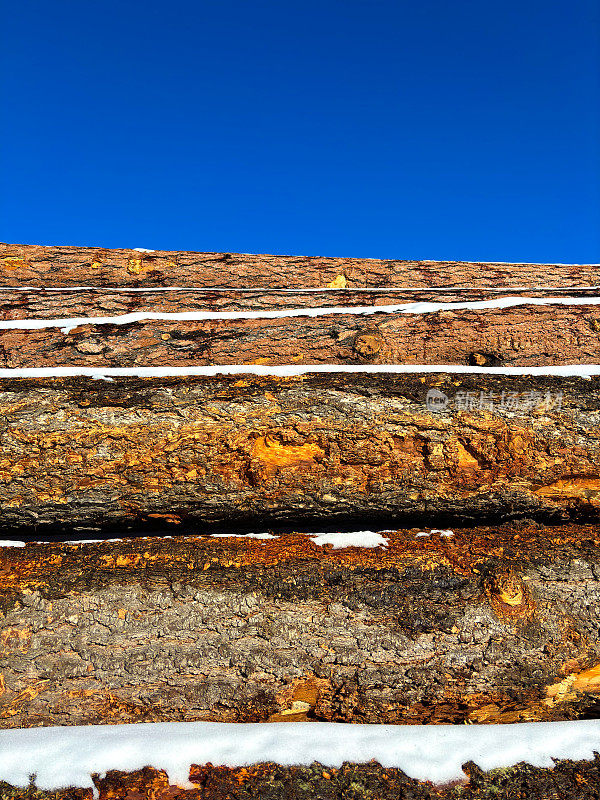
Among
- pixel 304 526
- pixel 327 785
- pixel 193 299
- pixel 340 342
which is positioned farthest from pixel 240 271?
pixel 327 785

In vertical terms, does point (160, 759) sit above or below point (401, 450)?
below

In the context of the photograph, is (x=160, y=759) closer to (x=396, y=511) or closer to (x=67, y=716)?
(x=67, y=716)

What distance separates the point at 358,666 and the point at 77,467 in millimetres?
1954

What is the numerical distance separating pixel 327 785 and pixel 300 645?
599 mm

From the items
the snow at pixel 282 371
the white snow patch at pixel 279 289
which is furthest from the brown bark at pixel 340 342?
the white snow patch at pixel 279 289

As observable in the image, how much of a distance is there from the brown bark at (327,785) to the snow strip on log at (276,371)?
209 cm

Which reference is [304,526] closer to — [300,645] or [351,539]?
[351,539]

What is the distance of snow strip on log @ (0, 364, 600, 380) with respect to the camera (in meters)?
3.22

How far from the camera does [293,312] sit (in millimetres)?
3936

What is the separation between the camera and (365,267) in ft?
17.1


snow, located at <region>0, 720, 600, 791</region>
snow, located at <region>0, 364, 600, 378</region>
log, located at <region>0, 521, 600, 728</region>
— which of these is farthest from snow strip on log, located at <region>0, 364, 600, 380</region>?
snow, located at <region>0, 720, 600, 791</region>

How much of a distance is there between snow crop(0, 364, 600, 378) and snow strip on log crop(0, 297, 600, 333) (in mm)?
610

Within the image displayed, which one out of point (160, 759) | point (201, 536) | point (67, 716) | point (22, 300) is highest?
point (22, 300)

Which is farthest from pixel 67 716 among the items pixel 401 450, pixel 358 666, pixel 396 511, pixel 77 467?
pixel 401 450
